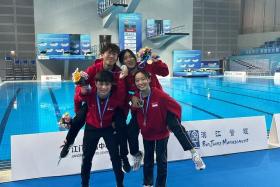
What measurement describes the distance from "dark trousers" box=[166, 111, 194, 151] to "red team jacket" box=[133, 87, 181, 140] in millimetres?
42

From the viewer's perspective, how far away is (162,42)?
20594 millimetres

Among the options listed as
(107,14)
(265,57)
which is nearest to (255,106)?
(107,14)

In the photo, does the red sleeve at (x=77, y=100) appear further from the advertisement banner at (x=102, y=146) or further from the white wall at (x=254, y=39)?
the white wall at (x=254, y=39)

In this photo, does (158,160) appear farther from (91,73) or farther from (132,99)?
(91,73)

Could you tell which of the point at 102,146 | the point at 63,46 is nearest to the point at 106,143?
the point at 102,146

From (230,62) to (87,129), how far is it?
23657 mm

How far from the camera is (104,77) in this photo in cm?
227

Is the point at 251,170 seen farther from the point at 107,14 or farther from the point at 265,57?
the point at 265,57

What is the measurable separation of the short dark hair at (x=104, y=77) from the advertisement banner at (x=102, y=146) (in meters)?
1.00

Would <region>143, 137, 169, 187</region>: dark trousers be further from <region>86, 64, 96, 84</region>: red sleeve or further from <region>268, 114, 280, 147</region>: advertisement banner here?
<region>268, 114, 280, 147</region>: advertisement banner

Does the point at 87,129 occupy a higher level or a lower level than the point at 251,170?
higher

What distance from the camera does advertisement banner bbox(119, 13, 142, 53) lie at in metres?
17.6

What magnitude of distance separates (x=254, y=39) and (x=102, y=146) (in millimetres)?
24005

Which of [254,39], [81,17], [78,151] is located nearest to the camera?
[78,151]
